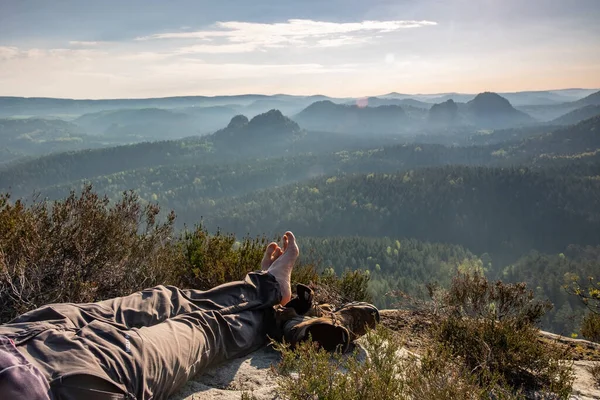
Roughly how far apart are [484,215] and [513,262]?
19372 millimetres

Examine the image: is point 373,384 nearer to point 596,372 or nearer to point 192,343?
point 192,343

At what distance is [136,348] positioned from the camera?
2078mm

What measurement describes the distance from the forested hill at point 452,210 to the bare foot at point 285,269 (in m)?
92.7

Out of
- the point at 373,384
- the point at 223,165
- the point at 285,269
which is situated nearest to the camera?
the point at 373,384

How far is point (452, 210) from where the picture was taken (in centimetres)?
10662

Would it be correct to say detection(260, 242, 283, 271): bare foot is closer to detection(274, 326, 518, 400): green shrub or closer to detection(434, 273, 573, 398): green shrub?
detection(434, 273, 573, 398): green shrub

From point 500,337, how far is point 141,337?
8.02 feet

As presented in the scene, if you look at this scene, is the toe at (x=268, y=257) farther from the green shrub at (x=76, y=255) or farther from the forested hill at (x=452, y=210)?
the forested hill at (x=452, y=210)

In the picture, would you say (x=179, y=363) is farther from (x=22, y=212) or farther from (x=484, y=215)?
(x=484, y=215)

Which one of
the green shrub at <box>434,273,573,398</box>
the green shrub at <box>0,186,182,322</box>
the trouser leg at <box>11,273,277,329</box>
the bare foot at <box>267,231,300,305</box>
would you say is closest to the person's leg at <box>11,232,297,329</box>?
the trouser leg at <box>11,273,277,329</box>

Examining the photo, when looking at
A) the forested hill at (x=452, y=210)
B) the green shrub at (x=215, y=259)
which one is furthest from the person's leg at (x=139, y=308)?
the forested hill at (x=452, y=210)

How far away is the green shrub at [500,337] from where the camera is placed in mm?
2479

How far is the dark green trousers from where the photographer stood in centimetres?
181

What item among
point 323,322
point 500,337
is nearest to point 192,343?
point 323,322
